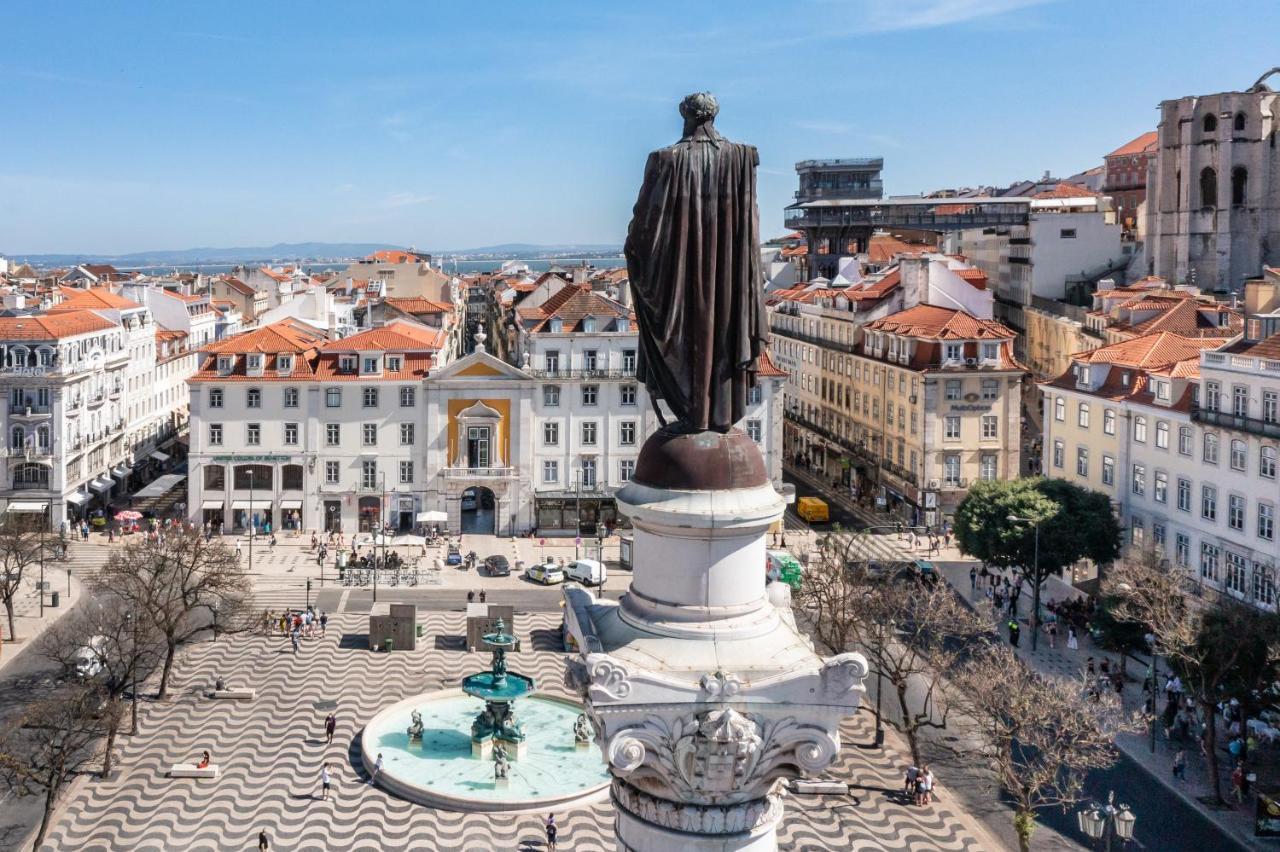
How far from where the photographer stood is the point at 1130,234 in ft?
413

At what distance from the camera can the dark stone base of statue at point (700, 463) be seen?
9.55 m

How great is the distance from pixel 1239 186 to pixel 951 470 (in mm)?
57361

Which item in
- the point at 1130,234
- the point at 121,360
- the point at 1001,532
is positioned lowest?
the point at 1001,532

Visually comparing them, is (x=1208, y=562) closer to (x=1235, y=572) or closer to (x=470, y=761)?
(x=1235, y=572)

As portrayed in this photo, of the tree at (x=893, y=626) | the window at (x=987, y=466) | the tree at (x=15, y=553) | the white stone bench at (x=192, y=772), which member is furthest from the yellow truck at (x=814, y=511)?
the white stone bench at (x=192, y=772)

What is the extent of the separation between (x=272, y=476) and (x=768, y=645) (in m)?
67.1

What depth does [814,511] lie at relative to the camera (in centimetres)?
7681

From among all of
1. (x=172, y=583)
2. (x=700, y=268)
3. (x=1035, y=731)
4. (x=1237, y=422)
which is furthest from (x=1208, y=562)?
(x=700, y=268)

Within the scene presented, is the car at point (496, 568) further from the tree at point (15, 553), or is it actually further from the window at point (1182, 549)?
the window at point (1182, 549)

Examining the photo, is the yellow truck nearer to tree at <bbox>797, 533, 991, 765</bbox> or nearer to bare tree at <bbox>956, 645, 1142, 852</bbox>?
tree at <bbox>797, 533, 991, 765</bbox>

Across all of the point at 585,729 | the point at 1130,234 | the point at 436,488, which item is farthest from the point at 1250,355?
the point at 1130,234

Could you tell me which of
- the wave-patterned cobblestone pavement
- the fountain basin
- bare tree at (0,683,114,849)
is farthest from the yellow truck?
bare tree at (0,683,114,849)

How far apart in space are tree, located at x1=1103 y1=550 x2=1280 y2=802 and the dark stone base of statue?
2951cm

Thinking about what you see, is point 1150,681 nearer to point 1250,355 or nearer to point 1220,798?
point 1220,798
